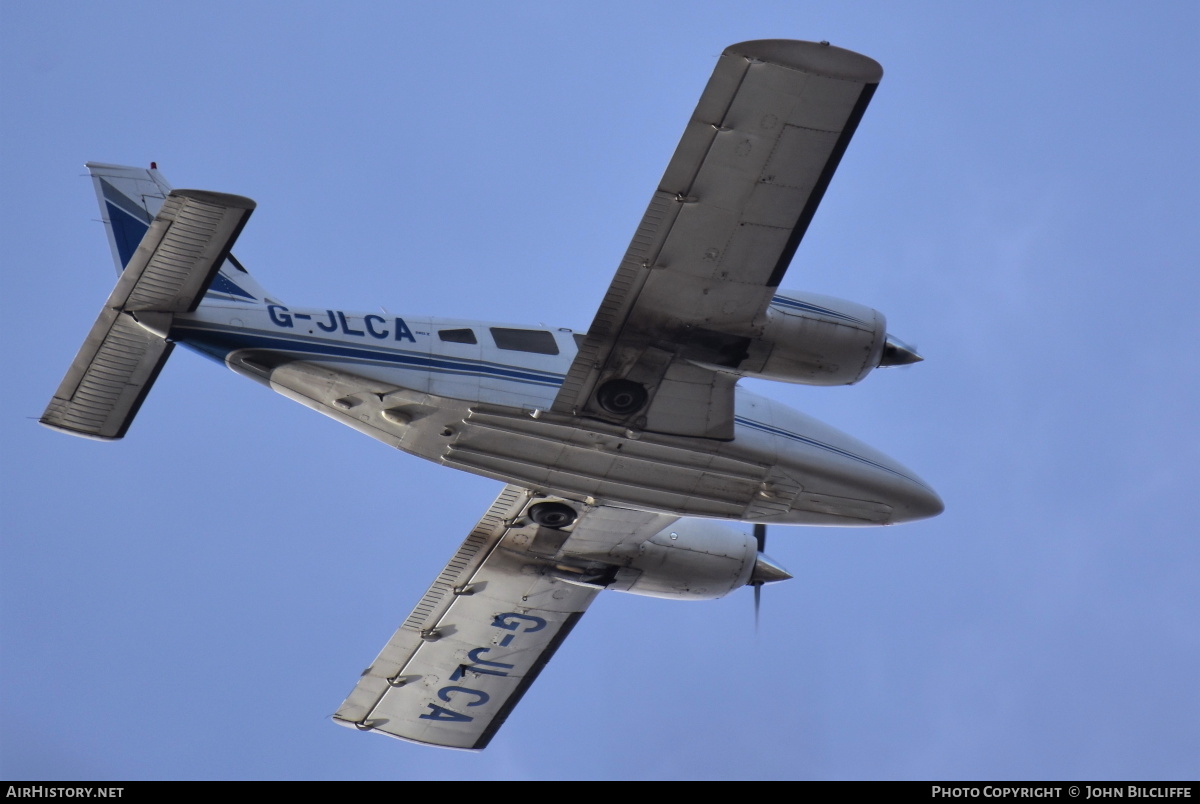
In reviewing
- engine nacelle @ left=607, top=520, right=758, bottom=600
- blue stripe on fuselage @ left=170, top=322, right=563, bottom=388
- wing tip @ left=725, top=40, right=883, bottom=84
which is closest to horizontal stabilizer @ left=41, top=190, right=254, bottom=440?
blue stripe on fuselage @ left=170, top=322, right=563, bottom=388

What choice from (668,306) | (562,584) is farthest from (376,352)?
(562,584)

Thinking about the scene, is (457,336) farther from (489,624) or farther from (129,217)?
(489,624)

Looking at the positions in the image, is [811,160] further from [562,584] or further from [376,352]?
[562,584]

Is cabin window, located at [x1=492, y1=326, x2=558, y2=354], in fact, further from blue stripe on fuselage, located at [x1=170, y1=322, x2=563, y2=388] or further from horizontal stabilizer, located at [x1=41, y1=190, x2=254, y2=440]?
horizontal stabilizer, located at [x1=41, y1=190, x2=254, y2=440]

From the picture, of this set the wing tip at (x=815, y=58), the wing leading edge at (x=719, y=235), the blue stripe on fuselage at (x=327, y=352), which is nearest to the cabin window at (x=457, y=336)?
the blue stripe on fuselage at (x=327, y=352)

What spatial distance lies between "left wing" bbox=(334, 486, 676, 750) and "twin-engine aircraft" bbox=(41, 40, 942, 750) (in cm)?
14

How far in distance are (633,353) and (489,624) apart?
8.95m

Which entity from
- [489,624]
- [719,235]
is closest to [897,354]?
[719,235]

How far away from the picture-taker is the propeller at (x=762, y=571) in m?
28.3

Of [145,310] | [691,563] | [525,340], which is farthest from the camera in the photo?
[691,563]

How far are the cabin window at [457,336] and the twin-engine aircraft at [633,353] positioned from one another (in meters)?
0.02

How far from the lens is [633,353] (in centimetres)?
2159

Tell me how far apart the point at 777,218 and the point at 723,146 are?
1.49m

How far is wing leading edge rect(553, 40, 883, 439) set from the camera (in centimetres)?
1875
